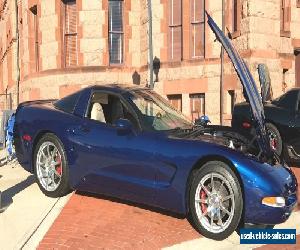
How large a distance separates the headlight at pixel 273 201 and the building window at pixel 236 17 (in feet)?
36.8

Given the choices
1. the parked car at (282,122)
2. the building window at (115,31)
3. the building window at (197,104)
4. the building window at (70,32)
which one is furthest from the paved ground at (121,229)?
the building window at (70,32)

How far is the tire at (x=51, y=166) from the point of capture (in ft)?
19.9

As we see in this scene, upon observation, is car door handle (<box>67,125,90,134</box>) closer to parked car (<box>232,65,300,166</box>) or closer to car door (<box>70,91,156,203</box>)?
car door (<box>70,91,156,203</box>)

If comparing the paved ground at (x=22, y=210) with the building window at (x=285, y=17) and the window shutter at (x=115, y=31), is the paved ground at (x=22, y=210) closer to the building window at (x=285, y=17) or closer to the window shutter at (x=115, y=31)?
the window shutter at (x=115, y=31)

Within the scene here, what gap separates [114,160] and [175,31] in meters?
11.9

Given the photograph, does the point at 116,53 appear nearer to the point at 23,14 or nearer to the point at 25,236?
the point at 23,14

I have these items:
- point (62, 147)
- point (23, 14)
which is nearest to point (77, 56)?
point (23, 14)

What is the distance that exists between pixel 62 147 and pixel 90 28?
37.3 feet

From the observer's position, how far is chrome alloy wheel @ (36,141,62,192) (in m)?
6.22

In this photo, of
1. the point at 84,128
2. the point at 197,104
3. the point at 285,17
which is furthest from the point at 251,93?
the point at 285,17

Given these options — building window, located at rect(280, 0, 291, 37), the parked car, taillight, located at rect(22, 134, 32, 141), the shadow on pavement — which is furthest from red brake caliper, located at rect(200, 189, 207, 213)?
building window, located at rect(280, 0, 291, 37)

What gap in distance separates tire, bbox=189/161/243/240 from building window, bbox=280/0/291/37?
12.3 m

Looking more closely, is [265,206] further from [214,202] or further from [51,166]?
[51,166]

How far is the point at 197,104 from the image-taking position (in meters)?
16.1
